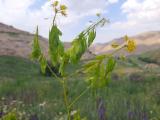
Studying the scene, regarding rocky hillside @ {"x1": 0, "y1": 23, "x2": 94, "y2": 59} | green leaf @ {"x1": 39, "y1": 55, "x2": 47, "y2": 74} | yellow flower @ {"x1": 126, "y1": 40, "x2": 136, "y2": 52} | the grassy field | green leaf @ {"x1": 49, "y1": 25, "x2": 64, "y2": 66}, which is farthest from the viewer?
rocky hillside @ {"x1": 0, "y1": 23, "x2": 94, "y2": 59}

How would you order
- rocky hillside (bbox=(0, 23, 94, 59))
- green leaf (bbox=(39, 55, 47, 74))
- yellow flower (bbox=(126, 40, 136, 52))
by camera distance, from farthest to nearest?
rocky hillside (bbox=(0, 23, 94, 59))
green leaf (bbox=(39, 55, 47, 74))
yellow flower (bbox=(126, 40, 136, 52))

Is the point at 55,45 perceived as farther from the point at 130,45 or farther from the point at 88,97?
the point at 88,97

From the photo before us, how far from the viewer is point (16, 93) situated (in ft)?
36.8

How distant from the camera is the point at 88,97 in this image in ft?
33.0

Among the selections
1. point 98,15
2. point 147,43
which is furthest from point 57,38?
point 147,43

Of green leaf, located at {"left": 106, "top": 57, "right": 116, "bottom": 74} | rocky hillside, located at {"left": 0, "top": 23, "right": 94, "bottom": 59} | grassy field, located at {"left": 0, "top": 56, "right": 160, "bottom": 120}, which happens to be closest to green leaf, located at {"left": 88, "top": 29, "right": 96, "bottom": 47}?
green leaf, located at {"left": 106, "top": 57, "right": 116, "bottom": 74}

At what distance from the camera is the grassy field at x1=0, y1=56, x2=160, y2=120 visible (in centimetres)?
791

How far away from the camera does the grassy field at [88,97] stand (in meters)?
7.91

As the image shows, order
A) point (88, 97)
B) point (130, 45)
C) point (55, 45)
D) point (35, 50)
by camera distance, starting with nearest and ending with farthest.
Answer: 1. point (130, 45)
2. point (55, 45)
3. point (35, 50)
4. point (88, 97)

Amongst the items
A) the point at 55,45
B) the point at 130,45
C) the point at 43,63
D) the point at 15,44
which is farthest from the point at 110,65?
the point at 15,44

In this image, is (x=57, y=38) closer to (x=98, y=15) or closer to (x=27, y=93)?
(x=98, y=15)

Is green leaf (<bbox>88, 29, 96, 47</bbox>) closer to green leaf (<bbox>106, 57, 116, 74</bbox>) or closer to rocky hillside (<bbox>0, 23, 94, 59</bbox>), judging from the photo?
green leaf (<bbox>106, 57, 116, 74</bbox>)

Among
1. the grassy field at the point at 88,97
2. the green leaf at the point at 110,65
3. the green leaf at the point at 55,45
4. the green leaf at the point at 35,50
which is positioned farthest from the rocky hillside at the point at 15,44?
the green leaf at the point at 110,65

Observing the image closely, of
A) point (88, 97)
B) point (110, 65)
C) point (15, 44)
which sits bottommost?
point (88, 97)
